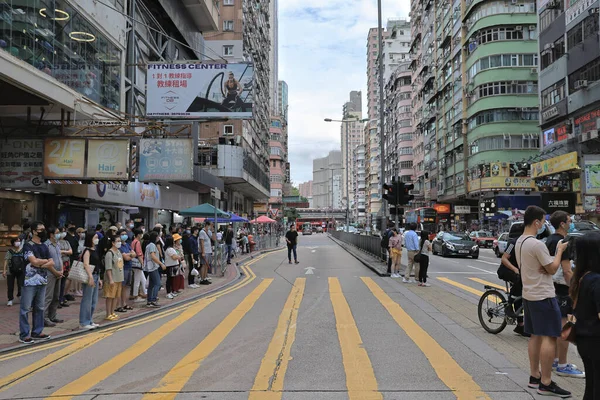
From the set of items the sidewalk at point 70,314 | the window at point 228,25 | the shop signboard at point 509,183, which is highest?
the window at point 228,25

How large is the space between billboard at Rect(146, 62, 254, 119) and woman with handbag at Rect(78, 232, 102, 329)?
30.4 ft

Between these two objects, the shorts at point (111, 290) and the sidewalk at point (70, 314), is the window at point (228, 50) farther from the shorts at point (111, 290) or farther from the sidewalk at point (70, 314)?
the shorts at point (111, 290)

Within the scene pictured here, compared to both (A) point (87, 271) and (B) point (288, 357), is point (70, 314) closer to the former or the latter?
(A) point (87, 271)

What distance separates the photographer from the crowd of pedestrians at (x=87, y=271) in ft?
25.4

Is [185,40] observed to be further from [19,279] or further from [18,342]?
[18,342]

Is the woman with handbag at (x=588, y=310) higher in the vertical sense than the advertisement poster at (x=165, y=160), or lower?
lower

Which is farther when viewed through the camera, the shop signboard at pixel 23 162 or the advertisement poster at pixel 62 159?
the shop signboard at pixel 23 162

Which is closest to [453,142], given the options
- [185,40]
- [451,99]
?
[451,99]

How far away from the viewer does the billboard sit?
688 inches

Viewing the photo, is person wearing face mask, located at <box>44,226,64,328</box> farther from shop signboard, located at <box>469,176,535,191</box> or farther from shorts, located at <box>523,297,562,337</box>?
shop signboard, located at <box>469,176,535,191</box>

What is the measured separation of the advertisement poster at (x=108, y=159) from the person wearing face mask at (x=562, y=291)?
1200 cm

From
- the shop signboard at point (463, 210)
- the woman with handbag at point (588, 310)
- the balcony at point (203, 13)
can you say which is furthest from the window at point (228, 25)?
the woman with handbag at point (588, 310)

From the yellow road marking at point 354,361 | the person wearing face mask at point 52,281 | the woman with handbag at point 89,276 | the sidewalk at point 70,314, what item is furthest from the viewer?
the woman with handbag at point 89,276

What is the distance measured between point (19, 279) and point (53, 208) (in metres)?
7.38
